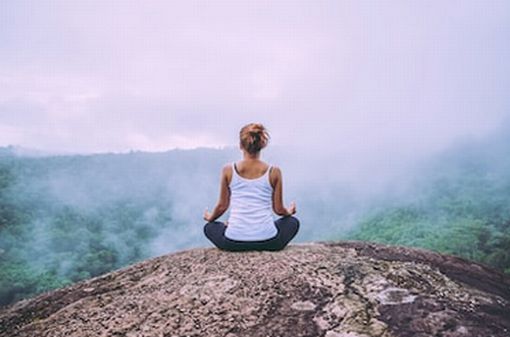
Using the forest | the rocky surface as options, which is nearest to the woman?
the rocky surface

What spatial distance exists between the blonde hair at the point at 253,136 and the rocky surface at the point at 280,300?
1.10 metres

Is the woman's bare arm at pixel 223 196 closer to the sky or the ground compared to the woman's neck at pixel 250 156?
closer to the ground

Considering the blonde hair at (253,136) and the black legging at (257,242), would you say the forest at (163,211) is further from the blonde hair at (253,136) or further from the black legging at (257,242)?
the blonde hair at (253,136)

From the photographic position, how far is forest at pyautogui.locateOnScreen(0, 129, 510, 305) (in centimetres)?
1822

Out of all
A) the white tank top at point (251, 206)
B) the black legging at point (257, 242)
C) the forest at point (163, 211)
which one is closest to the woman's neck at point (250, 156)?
the white tank top at point (251, 206)

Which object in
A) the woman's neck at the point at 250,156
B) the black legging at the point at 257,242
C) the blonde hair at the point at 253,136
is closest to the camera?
the blonde hair at the point at 253,136

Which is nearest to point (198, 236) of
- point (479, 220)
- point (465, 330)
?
point (479, 220)

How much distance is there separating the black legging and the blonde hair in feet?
2.93

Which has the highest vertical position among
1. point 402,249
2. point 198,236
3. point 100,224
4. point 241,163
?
point 241,163

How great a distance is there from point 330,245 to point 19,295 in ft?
55.4

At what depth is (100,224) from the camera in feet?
86.0

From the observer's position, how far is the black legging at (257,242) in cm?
421

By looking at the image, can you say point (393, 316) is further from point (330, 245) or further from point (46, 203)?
point (46, 203)

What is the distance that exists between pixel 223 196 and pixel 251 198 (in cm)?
31
